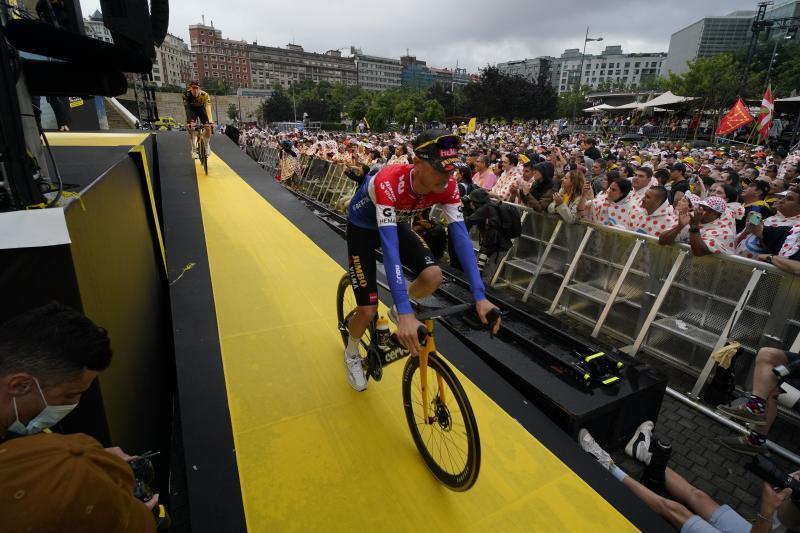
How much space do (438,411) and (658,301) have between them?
4061 mm

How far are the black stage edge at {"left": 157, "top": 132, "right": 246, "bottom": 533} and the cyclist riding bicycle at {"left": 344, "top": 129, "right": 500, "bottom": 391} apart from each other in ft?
3.71

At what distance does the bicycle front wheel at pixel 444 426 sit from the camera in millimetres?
2439

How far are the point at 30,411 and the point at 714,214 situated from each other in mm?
6692

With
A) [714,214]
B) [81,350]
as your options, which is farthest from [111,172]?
[714,214]

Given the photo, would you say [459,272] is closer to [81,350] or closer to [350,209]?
[350,209]

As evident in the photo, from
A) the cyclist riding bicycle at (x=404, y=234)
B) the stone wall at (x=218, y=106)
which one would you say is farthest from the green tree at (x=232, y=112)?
the cyclist riding bicycle at (x=404, y=234)

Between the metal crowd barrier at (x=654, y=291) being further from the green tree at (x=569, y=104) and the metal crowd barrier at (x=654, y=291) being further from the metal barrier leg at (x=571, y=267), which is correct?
the green tree at (x=569, y=104)

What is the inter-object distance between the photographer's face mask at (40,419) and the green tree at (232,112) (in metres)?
105

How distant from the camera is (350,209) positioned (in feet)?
10.9

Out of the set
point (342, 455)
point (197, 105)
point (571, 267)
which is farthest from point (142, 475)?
point (197, 105)

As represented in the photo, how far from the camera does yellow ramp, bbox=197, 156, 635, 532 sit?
2533 mm

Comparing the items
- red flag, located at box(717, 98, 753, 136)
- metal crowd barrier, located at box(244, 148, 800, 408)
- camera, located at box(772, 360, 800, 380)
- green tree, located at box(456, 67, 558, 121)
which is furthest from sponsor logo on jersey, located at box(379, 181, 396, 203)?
green tree, located at box(456, 67, 558, 121)

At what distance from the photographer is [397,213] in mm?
3104

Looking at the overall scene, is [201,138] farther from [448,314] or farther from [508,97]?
[508,97]
